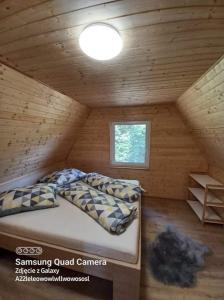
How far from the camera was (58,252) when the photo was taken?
1482mm

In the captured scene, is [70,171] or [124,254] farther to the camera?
[70,171]

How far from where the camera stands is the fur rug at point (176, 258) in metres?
1.64

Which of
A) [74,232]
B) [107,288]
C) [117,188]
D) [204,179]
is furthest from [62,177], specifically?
[204,179]

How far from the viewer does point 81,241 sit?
56.4 inches

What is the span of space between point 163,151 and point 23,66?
2.84 meters

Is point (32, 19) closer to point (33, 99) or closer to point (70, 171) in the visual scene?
point (33, 99)

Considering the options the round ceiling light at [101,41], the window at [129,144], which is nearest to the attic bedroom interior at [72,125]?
the round ceiling light at [101,41]

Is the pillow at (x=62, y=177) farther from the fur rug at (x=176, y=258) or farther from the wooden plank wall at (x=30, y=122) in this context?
the fur rug at (x=176, y=258)

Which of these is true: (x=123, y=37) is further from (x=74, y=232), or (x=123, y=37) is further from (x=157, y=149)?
(x=157, y=149)

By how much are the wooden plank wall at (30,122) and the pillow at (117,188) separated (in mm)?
1028

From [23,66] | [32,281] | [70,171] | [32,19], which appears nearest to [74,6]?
[32,19]

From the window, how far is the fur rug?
1.67 meters

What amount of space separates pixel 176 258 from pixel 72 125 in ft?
8.57

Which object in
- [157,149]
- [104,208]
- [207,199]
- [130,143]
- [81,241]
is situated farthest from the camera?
[130,143]
